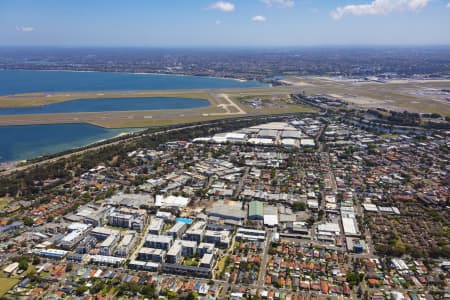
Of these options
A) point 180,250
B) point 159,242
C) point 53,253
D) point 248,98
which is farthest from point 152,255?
point 248,98

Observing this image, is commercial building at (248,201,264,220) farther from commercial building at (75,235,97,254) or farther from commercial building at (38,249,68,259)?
commercial building at (38,249,68,259)

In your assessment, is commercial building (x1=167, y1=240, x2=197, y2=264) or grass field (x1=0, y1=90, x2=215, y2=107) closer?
commercial building (x1=167, y1=240, x2=197, y2=264)

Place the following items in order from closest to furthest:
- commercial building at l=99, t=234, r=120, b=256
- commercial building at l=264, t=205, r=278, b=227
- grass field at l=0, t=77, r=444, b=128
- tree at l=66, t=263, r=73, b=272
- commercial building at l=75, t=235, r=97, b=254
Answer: tree at l=66, t=263, r=73, b=272
commercial building at l=99, t=234, r=120, b=256
commercial building at l=75, t=235, r=97, b=254
commercial building at l=264, t=205, r=278, b=227
grass field at l=0, t=77, r=444, b=128

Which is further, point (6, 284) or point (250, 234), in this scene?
point (250, 234)

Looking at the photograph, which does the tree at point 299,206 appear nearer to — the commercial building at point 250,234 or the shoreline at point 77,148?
the commercial building at point 250,234

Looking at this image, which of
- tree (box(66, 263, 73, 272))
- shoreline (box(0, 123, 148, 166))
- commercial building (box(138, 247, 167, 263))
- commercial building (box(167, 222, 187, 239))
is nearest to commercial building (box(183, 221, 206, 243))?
commercial building (box(167, 222, 187, 239))

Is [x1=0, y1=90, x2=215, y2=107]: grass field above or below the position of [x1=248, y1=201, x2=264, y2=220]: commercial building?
above

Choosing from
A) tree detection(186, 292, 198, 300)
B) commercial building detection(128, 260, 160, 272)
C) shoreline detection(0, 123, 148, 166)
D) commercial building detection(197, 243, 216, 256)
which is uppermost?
shoreline detection(0, 123, 148, 166)

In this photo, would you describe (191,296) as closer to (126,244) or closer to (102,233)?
(126,244)

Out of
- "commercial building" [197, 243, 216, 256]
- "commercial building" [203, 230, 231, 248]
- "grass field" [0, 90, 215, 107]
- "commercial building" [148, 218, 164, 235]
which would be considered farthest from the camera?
"grass field" [0, 90, 215, 107]
